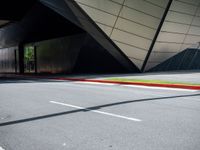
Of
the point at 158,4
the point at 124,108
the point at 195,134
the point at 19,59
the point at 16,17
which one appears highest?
the point at 158,4

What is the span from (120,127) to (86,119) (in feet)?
3.54

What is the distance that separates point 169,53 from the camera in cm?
2842

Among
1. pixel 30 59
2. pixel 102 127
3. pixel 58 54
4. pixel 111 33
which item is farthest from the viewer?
pixel 30 59

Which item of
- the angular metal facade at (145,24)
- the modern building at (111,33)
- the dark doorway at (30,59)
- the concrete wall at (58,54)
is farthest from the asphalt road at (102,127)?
the dark doorway at (30,59)

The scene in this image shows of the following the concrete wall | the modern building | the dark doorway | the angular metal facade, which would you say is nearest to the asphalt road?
the modern building

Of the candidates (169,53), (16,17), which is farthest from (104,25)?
(16,17)

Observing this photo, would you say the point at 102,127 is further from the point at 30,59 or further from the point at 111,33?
the point at 30,59

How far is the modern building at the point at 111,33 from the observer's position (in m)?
22.8

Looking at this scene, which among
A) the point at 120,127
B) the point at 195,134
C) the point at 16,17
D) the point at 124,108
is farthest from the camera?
the point at 16,17

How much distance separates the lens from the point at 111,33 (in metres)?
23.5

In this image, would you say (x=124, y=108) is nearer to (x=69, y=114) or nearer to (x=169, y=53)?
(x=69, y=114)

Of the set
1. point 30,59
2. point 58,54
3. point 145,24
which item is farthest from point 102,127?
point 30,59

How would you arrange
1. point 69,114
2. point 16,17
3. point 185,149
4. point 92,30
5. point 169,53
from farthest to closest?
1. point 16,17
2. point 169,53
3. point 92,30
4. point 69,114
5. point 185,149

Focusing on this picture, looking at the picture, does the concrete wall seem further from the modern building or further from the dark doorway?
the dark doorway
